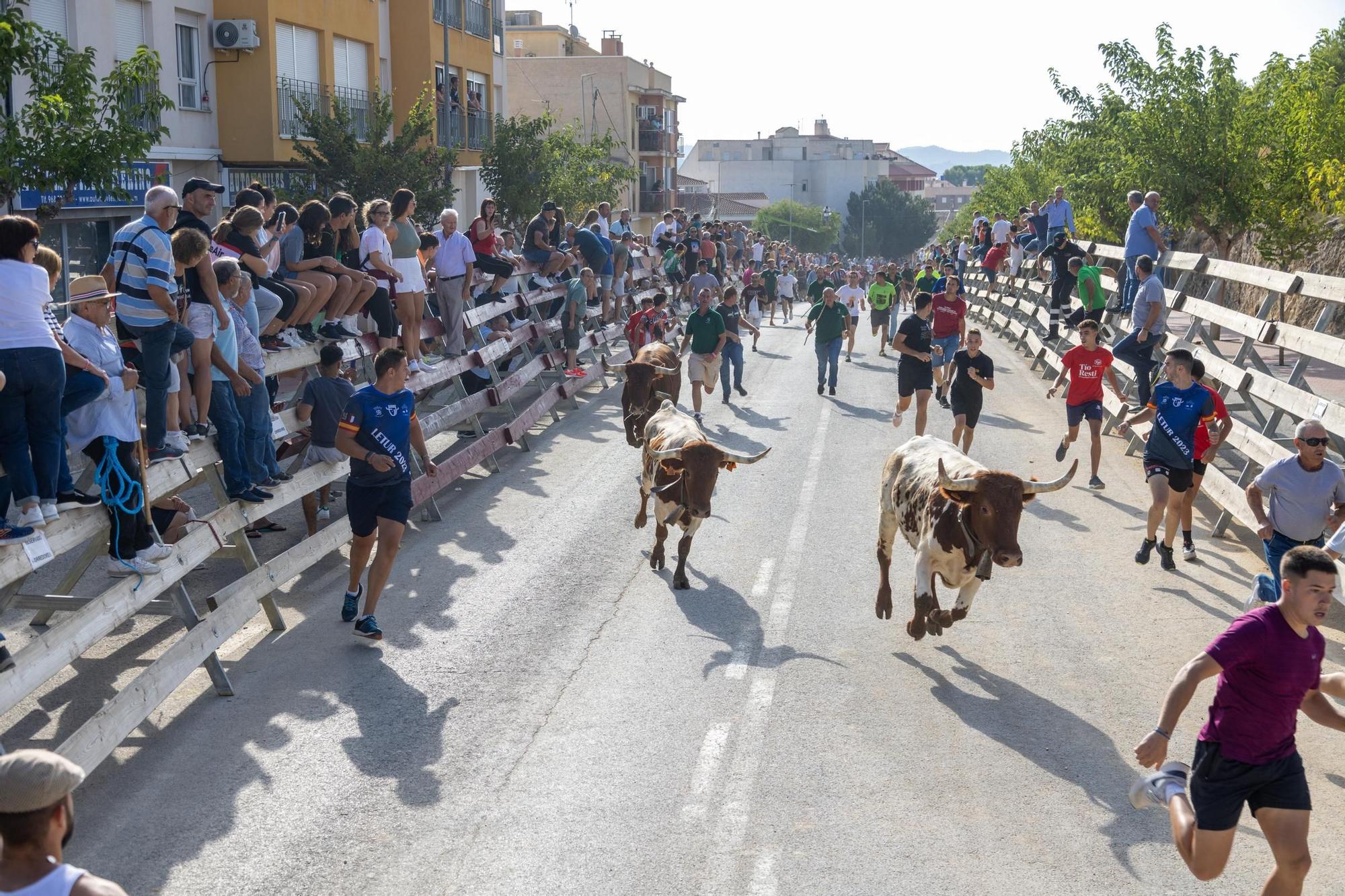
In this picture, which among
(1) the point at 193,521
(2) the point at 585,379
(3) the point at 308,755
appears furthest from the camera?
(2) the point at 585,379

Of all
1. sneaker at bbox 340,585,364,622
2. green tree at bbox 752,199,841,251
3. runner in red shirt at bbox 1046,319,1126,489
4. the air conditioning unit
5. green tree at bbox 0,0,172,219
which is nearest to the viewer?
sneaker at bbox 340,585,364,622

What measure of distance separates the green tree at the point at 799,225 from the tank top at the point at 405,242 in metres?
101

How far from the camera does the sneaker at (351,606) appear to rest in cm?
1029

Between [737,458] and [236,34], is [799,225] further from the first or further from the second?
[737,458]

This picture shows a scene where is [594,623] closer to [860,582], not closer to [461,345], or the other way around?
[860,582]

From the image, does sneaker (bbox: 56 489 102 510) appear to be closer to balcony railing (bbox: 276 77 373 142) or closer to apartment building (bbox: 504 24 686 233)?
balcony railing (bbox: 276 77 373 142)

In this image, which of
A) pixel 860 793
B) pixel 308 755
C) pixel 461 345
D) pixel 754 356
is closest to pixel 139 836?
pixel 308 755

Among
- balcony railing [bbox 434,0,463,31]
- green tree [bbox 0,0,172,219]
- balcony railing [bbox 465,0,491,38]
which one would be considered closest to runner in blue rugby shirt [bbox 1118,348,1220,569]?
green tree [bbox 0,0,172,219]

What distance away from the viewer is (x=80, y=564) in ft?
31.6

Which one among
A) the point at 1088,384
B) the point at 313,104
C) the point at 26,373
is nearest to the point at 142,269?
the point at 26,373

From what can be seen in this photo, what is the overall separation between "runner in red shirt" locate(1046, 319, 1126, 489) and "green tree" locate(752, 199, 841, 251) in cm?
9960

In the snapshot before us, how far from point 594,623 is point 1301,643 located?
590 cm

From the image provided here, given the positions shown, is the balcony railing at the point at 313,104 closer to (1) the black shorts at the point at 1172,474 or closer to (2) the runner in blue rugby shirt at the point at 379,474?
(2) the runner in blue rugby shirt at the point at 379,474

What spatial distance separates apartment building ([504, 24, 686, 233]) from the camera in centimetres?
7556
